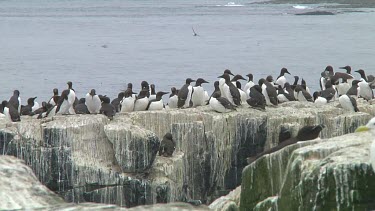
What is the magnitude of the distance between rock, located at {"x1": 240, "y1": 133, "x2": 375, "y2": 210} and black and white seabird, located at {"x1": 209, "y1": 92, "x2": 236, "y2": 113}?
23.0 feet

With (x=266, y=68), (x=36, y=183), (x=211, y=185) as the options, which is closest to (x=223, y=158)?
(x=211, y=185)

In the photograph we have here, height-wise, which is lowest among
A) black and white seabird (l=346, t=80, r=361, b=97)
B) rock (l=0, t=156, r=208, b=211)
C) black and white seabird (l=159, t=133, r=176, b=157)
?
black and white seabird (l=159, t=133, r=176, b=157)

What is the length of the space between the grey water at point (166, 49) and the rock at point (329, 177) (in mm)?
21372

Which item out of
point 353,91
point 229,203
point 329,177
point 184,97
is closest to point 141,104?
point 184,97

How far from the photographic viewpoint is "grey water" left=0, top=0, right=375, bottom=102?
37062mm

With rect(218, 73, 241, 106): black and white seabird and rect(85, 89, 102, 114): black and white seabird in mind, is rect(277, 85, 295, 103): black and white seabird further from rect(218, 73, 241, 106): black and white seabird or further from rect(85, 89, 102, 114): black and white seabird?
rect(85, 89, 102, 114): black and white seabird

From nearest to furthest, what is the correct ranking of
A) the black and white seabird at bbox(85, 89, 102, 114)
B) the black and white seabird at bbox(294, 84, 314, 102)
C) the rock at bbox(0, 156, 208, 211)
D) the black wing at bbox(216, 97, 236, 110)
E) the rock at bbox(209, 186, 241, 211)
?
the rock at bbox(0, 156, 208, 211)
the rock at bbox(209, 186, 241, 211)
the black wing at bbox(216, 97, 236, 110)
the black and white seabird at bbox(85, 89, 102, 114)
the black and white seabird at bbox(294, 84, 314, 102)

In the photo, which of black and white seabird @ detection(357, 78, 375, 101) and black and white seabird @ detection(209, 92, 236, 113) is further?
black and white seabird @ detection(357, 78, 375, 101)

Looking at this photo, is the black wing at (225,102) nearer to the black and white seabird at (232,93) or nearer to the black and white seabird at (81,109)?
the black and white seabird at (232,93)

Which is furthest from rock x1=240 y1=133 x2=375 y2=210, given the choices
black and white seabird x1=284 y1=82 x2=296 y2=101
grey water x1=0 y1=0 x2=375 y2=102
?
grey water x1=0 y1=0 x2=375 y2=102

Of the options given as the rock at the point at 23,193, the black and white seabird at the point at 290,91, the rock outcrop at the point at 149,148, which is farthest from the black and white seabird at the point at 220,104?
the rock at the point at 23,193

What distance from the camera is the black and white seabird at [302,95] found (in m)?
20.8

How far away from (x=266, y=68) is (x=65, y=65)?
10179 mm

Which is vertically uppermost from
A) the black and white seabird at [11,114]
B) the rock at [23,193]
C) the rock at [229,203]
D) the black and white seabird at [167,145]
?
the rock at [23,193]
